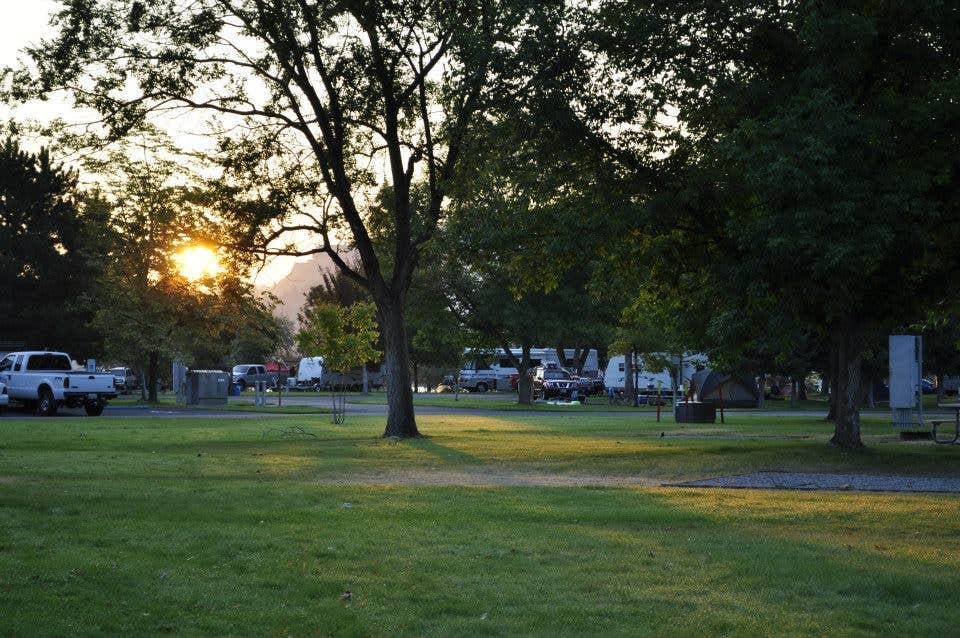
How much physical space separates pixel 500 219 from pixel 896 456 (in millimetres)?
9170

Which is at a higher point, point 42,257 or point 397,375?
point 42,257

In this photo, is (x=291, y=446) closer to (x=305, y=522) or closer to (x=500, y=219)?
(x=500, y=219)

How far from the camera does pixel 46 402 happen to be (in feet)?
134

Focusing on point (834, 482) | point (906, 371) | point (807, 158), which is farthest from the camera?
point (906, 371)

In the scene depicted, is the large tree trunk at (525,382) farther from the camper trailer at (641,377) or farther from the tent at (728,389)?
the camper trailer at (641,377)

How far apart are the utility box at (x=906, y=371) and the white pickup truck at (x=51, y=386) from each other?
2491 cm

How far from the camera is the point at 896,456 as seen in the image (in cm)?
2086

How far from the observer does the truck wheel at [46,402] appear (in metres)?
40.7

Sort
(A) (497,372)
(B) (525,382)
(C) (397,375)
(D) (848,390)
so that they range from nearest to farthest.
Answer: (D) (848,390) < (C) (397,375) < (B) (525,382) < (A) (497,372)

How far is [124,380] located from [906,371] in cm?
5895

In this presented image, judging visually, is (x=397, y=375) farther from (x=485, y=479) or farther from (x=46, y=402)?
(x=46, y=402)

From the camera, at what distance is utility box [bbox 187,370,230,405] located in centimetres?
5266

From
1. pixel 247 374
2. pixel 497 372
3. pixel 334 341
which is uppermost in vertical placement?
pixel 334 341

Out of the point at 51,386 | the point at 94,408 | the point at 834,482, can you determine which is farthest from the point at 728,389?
the point at 834,482
